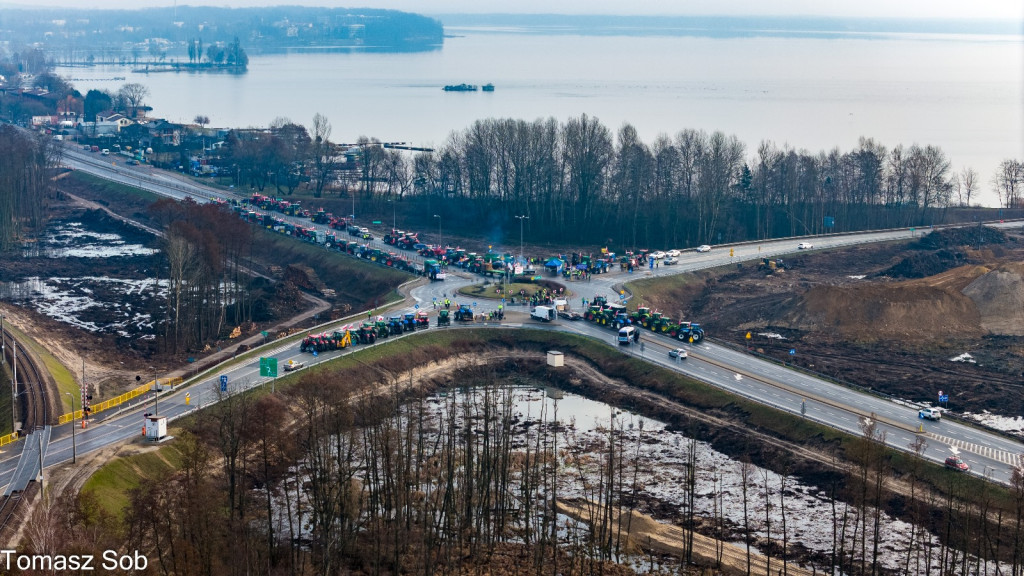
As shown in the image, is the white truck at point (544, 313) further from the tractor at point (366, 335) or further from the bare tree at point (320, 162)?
the bare tree at point (320, 162)

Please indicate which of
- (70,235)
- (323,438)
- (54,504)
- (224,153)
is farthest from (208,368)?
(224,153)

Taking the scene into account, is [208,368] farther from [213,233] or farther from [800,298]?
[800,298]

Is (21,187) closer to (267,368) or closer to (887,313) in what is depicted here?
(267,368)

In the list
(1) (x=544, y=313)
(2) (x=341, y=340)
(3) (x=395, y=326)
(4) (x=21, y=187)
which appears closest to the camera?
(2) (x=341, y=340)

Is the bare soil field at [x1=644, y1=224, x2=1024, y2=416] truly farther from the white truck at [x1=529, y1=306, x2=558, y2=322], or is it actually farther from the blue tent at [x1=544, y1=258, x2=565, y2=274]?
the white truck at [x1=529, y1=306, x2=558, y2=322]

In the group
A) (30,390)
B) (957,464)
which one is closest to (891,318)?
(957,464)

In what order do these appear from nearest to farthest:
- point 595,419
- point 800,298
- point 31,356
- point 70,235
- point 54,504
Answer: point 54,504 < point 595,419 < point 31,356 < point 800,298 < point 70,235
